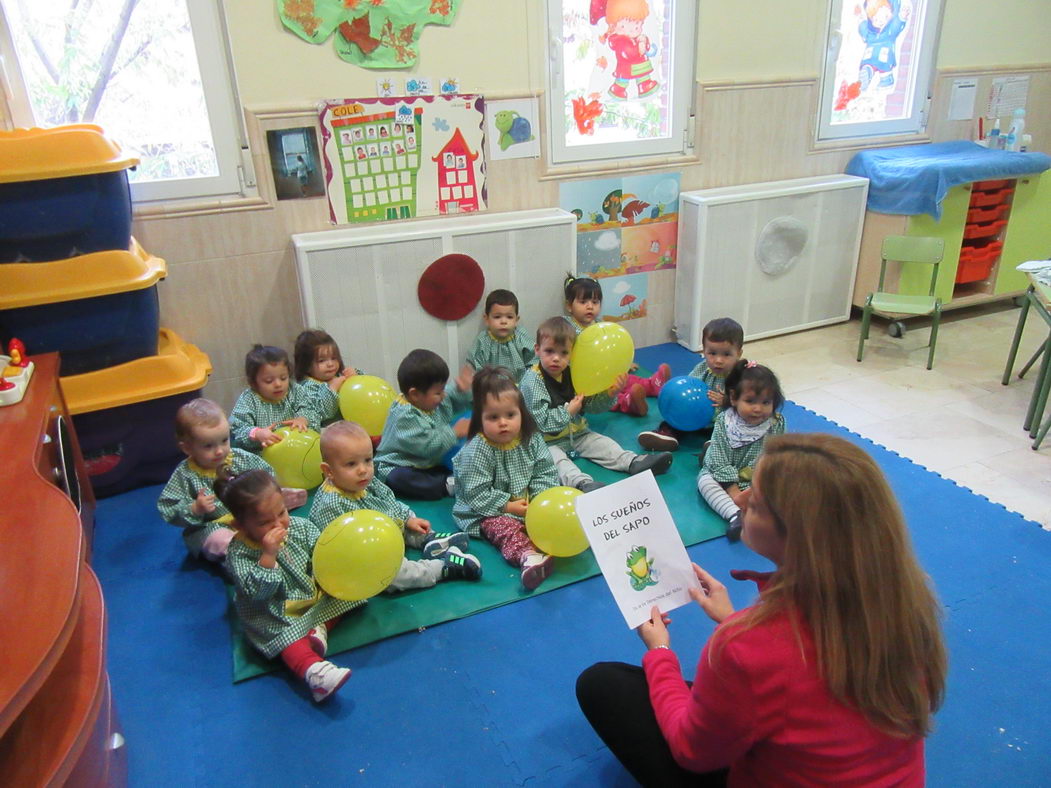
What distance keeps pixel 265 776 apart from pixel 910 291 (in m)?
4.40

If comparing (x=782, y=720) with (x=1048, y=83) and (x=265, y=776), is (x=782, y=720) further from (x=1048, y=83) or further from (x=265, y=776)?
(x=1048, y=83)

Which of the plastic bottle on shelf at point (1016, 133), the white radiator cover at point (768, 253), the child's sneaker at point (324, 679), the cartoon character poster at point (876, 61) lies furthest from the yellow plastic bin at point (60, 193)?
the plastic bottle on shelf at point (1016, 133)

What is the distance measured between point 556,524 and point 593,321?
1.74 metres

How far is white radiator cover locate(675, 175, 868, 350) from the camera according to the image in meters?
4.26

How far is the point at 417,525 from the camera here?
8.43ft

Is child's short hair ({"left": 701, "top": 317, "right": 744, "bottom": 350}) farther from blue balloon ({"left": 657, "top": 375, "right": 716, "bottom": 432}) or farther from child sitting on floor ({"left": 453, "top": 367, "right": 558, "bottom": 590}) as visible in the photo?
child sitting on floor ({"left": 453, "top": 367, "right": 558, "bottom": 590})

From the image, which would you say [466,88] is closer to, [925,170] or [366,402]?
[366,402]

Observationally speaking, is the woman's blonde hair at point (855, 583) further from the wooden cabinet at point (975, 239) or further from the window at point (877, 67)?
the window at point (877, 67)

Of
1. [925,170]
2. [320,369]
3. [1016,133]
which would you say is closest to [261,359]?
[320,369]

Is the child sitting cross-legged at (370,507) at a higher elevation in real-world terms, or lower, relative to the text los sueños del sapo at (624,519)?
lower

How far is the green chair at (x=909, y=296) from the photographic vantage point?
4129 millimetres

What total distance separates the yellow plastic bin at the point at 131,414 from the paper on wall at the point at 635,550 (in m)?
2.06

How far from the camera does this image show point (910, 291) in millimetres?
4602

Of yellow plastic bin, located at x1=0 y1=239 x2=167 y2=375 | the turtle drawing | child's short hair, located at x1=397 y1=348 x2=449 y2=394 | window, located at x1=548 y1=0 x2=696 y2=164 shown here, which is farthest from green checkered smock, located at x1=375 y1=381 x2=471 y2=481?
window, located at x1=548 y1=0 x2=696 y2=164
